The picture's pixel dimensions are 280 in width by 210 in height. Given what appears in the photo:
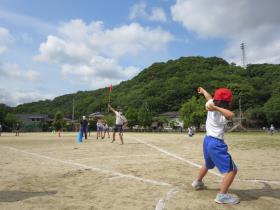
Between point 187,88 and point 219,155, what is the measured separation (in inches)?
4094

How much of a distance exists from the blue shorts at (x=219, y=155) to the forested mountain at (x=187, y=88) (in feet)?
297

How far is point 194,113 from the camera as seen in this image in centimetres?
7975

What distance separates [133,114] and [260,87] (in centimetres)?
3978

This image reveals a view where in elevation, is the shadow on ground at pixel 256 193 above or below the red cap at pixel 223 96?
below

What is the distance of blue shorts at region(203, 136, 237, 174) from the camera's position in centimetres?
515

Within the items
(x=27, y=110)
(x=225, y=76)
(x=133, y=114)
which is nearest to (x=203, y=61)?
(x=225, y=76)

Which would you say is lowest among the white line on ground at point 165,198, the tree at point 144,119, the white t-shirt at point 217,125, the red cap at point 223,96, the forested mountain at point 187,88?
the white line on ground at point 165,198

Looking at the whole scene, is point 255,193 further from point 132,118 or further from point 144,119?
point 132,118

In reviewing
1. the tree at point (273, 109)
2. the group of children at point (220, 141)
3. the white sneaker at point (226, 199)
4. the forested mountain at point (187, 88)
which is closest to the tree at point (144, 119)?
the forested mountain at point (187, 88)

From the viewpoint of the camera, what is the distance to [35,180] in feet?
21.8

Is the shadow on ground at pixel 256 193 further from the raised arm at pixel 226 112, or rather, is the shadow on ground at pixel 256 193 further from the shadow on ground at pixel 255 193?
the raised arm at pixel 226 112

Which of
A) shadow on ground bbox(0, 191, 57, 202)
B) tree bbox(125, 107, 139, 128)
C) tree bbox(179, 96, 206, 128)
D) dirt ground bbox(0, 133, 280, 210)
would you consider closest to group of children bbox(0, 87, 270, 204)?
dirt ground bbox(0, 133, 280, 210)

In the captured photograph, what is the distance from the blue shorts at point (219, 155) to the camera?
16.9 ft

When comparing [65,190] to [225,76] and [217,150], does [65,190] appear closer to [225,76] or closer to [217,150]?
[217,150]
